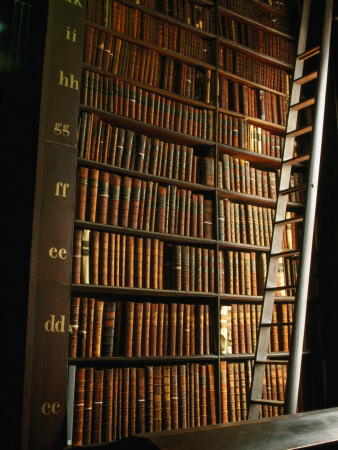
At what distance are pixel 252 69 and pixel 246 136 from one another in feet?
1.76

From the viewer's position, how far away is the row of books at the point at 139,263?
2.16m

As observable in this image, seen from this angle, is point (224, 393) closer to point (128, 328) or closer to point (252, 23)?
point (128, 328)

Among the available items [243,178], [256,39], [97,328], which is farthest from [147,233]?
[256,39]

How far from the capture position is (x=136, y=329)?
7.30ft

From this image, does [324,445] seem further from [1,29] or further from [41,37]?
[1,29]

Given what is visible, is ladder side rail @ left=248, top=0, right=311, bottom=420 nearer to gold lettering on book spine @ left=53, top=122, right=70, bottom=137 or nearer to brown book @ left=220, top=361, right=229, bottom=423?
brown book @ left=220, top=361, right=229, bottom=423

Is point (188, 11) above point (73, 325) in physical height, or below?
above

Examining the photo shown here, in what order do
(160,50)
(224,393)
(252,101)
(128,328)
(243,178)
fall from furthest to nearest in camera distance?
1. (252,101)
2. (243,178)
3. (160,50)
4. (224,393)
5. (128,328)

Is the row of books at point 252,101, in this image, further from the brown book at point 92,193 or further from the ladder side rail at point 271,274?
the brown book at point 92,193

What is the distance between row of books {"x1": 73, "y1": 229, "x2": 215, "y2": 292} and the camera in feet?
7.08

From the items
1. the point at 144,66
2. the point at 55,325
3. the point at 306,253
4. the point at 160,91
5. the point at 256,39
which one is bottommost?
the point at 55,325

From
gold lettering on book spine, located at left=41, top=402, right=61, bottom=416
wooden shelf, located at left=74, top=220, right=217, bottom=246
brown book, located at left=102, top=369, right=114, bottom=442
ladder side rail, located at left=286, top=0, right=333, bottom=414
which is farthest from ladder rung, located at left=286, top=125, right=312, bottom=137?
gold lettering on book spine, located at left=41, top=402, right=61, bottom=416

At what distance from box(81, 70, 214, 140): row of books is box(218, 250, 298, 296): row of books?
30.2 inches

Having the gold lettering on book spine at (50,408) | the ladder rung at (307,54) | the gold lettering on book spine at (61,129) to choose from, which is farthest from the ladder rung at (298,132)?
the gold lettering on book spine at (50,408)
